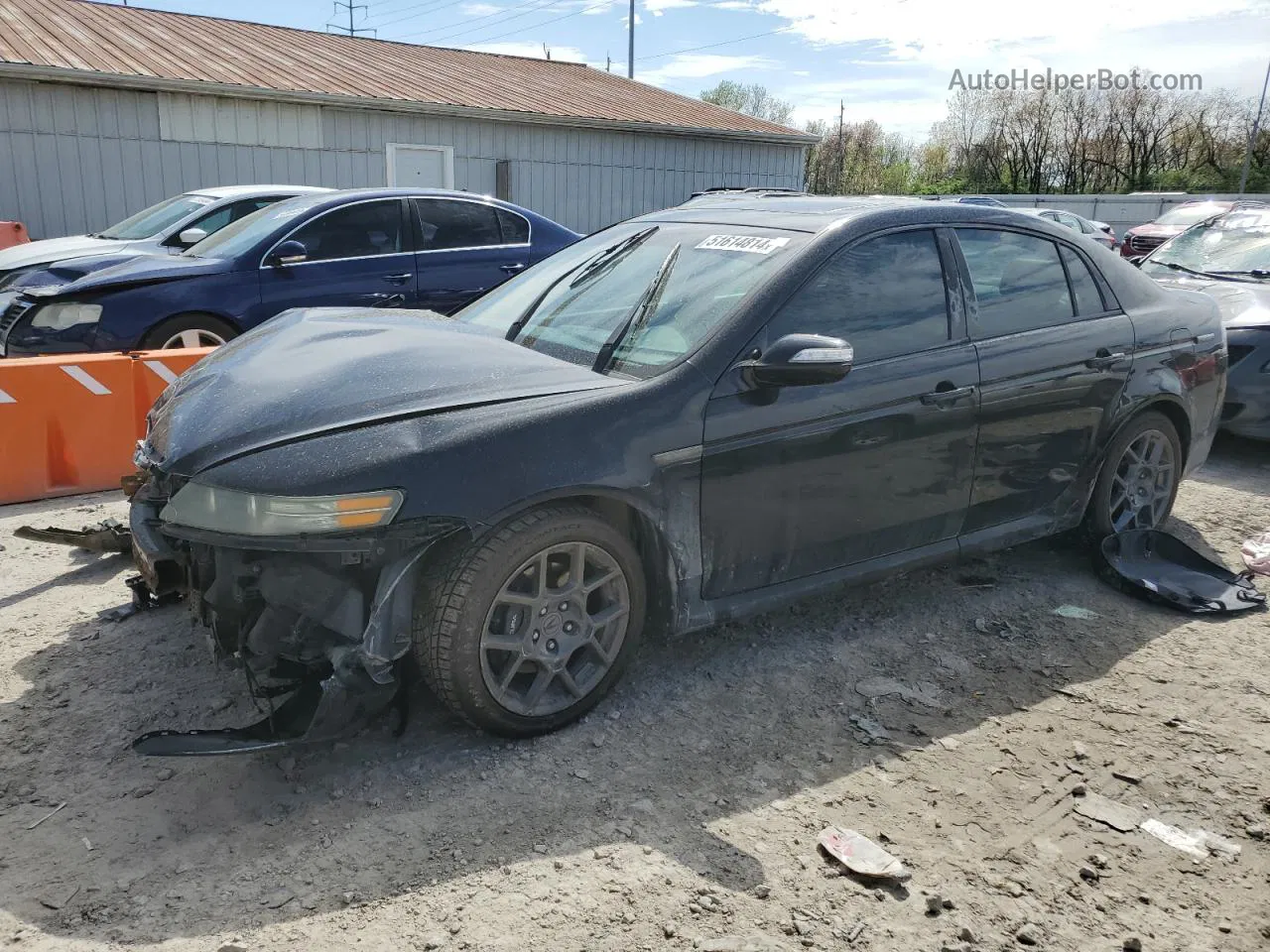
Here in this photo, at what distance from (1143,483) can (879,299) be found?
1994 millimetres

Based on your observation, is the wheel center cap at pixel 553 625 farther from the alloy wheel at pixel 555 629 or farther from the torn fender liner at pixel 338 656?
the torn fender liner at pixel 338 656

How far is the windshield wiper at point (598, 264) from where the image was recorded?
12.8ft

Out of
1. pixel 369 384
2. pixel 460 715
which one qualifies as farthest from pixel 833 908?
pixel 369 384

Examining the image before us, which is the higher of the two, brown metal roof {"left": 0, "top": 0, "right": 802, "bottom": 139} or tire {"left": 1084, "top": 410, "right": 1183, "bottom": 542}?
brown metal roof {"left": 0, "top": 0, "right": 802, "bottom": 139}

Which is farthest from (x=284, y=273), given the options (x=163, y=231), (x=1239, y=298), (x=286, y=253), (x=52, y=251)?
(x=1239, y=298)

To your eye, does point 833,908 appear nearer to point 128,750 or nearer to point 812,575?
point 812,575

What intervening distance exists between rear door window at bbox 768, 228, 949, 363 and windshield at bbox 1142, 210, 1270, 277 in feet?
17.5

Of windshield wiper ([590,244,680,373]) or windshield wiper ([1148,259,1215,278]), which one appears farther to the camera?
windshield wiper ([1148,259,1215,278])

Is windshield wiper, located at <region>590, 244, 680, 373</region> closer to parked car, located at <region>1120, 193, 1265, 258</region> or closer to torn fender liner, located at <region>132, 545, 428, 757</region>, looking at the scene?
torn fender liner, located at <region>132, 545, 428, 757</region>

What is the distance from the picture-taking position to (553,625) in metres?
3.07

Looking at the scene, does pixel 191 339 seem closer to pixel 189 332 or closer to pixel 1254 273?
pixel 189 332

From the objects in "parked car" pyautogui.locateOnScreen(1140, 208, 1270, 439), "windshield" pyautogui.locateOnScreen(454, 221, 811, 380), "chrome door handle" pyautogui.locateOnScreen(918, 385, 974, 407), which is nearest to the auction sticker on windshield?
"windshield" pyautogui.locateOnScreen(454, 221, 811, 380)

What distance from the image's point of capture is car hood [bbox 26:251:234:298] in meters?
6.64

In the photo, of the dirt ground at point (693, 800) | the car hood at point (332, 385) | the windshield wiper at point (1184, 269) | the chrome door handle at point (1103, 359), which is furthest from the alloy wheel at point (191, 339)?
the windshield wiper at point (1184, 269)
